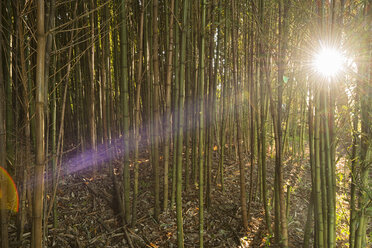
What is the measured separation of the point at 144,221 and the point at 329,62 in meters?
2.39

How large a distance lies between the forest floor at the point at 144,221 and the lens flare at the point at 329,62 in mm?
1927

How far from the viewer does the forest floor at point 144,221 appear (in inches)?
93.5

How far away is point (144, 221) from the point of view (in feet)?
8.79

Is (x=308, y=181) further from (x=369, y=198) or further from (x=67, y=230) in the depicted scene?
(x=67, y=230)

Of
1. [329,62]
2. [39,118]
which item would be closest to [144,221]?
[39,118]

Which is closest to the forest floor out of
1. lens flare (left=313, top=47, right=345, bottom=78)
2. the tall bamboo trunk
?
the tall bamboo trunk

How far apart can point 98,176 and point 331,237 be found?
2951 millimetres

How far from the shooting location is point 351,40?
5.38 ft

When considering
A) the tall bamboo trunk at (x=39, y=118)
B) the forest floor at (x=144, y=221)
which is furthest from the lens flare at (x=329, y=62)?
the forest floor at (x=144, y=221)

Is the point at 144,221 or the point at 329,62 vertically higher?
the point at 329,62

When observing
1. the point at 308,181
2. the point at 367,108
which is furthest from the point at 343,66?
the point at 308,181

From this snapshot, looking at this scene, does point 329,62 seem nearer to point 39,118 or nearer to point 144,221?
point 39,118

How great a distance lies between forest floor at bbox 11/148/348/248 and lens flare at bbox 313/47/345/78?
6.32ft

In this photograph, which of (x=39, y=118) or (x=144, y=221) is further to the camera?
(x=144, y=221)
